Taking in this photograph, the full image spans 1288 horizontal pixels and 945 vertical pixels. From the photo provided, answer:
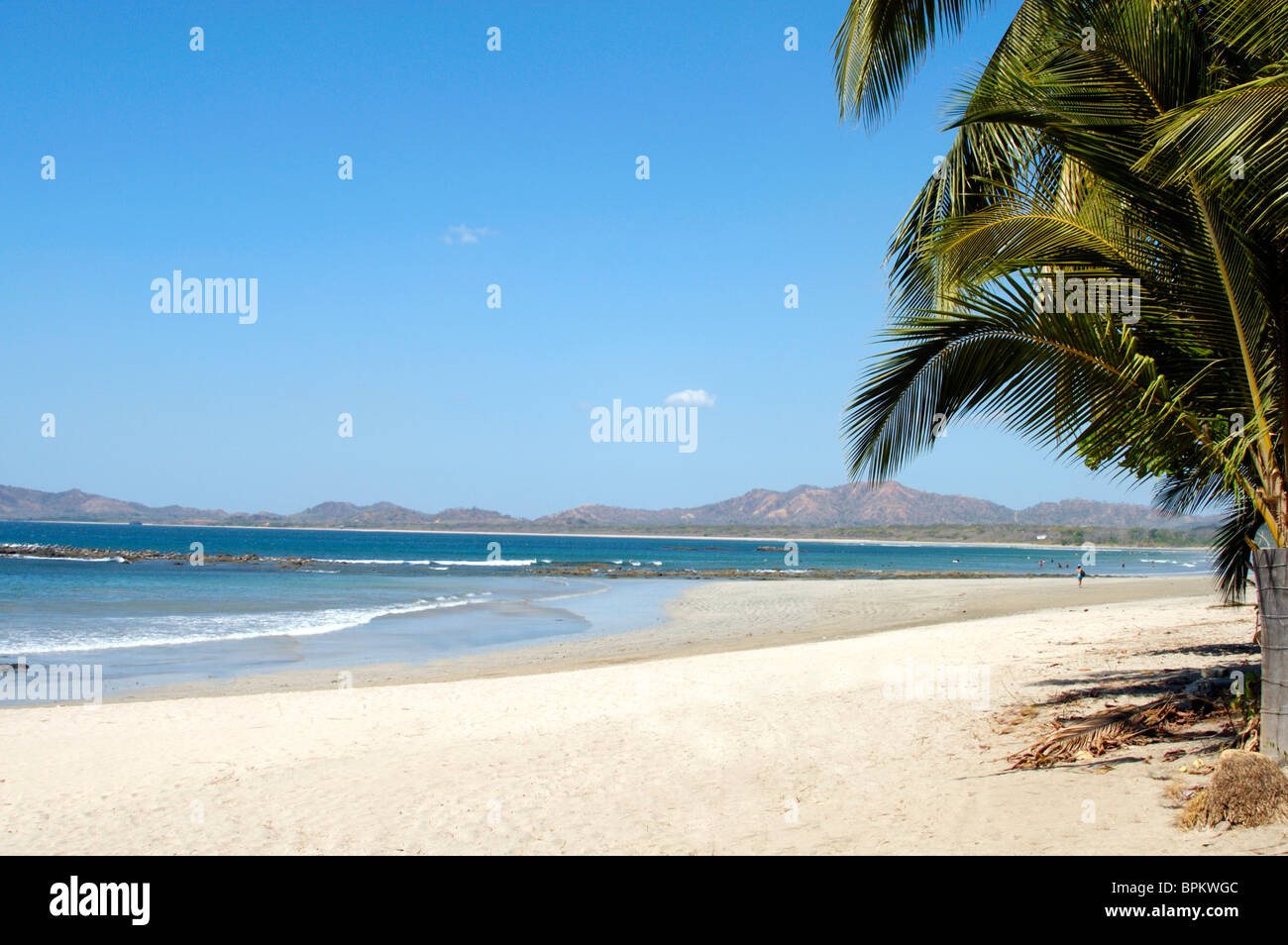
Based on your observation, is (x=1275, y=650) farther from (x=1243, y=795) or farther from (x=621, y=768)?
(x=621, y=768)

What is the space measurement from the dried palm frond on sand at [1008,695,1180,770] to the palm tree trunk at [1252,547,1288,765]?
1.50 metres

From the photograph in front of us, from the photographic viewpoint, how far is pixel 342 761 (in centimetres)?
746

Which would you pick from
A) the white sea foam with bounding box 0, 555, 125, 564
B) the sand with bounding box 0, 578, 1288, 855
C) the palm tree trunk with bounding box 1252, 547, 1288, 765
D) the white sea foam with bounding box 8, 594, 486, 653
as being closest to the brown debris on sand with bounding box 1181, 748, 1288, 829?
the sand with bounding box 0, 578, 1288, 855

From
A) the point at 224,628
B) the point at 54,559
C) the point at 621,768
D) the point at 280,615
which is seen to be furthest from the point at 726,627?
the point at 54,559

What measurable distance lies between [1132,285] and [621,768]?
17.1 ft

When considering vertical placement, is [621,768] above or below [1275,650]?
below

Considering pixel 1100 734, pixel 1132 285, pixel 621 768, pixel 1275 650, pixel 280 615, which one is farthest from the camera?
pixel 280 615

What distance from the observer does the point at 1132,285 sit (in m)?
5.55

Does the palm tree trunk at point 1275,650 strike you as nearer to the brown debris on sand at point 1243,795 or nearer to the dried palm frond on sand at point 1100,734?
the brown debris on sand at point 1243,795

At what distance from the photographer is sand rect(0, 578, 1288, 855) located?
5.19 m
